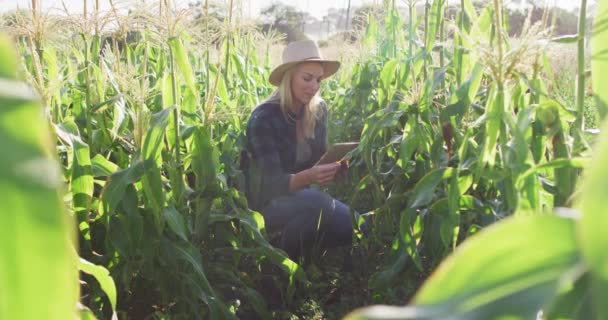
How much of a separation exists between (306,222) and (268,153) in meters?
0.40

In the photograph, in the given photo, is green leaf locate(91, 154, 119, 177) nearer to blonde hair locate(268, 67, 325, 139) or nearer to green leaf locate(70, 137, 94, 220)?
green leaf locate(70, 137, 94, 220)

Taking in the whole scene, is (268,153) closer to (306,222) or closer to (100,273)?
(306,222)

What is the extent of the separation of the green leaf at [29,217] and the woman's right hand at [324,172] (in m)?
2.72

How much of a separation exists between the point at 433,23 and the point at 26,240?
9.13ft

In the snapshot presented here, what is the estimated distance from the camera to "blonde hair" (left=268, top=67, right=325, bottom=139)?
3547mm

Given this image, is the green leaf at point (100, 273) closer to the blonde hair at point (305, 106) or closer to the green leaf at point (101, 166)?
the green leaf at point (101, 166)

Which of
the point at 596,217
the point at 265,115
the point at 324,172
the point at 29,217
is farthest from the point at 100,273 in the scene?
the point at 265,115

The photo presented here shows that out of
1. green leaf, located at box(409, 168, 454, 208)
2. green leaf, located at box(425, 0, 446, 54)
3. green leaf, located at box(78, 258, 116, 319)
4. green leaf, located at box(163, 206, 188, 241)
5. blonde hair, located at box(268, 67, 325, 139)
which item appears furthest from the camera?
blonde hair, located at box(268, 67, 325, 139)

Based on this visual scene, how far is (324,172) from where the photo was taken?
3.24 metres

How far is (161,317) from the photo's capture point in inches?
101

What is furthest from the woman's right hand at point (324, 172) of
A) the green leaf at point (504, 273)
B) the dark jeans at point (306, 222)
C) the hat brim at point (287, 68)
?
the green leaf at point (504, 273)

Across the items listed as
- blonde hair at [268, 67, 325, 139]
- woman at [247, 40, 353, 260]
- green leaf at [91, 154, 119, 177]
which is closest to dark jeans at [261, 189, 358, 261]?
woman at [247, 40, 353, 260]

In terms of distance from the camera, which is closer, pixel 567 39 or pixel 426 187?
pixel 567 39

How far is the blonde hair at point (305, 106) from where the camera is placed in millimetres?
3547
